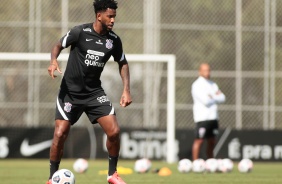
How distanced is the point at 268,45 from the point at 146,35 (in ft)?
10.5

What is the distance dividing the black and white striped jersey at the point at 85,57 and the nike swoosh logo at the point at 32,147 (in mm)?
10214

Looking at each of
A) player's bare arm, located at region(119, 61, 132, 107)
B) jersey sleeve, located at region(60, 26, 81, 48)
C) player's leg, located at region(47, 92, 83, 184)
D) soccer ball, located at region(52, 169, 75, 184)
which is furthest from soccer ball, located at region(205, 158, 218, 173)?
soccer ball, located at region(52, 169, 75, 184)

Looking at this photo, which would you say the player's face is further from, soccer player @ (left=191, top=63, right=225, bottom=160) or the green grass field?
soccer player @ (left=191, top=63, right=225, bottom=160)

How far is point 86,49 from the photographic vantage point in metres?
10.4

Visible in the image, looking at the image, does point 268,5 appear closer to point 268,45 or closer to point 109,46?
point 268,45

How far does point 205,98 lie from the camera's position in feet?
54.6

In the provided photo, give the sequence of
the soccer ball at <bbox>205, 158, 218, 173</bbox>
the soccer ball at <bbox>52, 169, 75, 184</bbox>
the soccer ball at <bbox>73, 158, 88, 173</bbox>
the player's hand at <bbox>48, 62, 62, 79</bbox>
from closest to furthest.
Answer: the soccer ball at <bbox>52, 169, 75, 184</bbox>, the player's hand at <bbox>48, 62, 62, 79</bbox>, the soccer ball at <bbox>73, 158, 88, 173</bbox>, the soccer ball at <bbox>205, 158, 218, 173</bbox>

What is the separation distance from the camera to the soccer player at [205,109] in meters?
16.6

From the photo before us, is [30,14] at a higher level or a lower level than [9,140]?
higher

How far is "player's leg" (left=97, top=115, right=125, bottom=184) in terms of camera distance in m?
10.4

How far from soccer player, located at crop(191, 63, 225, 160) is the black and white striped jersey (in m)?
6.24

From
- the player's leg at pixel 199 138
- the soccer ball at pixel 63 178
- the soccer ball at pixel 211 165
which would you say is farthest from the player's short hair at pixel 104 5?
the player's leg at pixel 199 138

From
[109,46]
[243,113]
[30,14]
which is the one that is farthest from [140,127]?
[109,46]

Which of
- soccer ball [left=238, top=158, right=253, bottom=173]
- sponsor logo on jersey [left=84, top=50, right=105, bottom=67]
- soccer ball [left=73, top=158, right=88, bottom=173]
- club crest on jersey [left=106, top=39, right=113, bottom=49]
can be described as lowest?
soccer ball [left=238, top=158, right=253, bottom=173]
